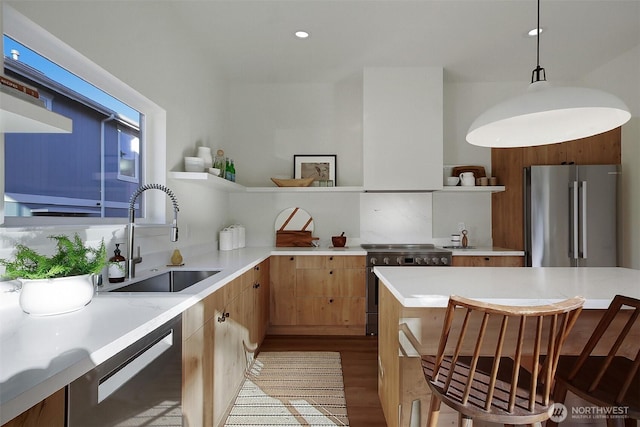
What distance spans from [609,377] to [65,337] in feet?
6.15

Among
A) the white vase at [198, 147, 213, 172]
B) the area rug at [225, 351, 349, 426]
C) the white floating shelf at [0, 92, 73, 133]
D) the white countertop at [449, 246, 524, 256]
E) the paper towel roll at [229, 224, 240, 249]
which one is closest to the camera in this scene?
the white floating shelf at [0, 92, 73, 133]

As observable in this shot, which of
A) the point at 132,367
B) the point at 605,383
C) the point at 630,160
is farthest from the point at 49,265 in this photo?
the point at 630,160

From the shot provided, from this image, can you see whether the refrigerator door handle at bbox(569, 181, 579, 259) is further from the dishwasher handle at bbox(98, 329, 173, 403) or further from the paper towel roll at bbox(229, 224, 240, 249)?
the dishwasher handle at bbox(98, 329, 173, 403)

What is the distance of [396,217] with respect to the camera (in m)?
4.09

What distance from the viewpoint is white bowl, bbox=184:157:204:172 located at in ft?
8.77

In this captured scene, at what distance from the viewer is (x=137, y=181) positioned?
7.81ft

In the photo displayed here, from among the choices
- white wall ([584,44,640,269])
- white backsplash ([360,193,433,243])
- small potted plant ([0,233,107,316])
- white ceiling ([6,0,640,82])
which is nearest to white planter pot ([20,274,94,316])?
small potted plant ([0,233,107,316])

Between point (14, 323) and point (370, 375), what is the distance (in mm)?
2256

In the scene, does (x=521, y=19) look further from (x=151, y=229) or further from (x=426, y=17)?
(x=151, y=229)

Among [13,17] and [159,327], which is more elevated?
[13,17]

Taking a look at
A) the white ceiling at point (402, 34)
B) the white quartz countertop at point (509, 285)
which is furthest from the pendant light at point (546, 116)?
the white ceiling at point (402, 34)

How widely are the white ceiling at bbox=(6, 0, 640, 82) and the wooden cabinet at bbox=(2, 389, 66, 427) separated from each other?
6.38 feet

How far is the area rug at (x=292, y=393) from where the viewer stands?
2051mm

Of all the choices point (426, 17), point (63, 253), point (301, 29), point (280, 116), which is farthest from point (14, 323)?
point (280, 116)
